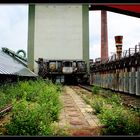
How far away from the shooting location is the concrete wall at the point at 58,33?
36.8 m

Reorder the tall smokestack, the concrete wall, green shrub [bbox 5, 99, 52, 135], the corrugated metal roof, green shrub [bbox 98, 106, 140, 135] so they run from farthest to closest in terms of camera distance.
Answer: the tall smokestack < the concrete wall < the corrugated metal roof < green shrub [bbox 98, 106, 140, 135] < green shrub [bbox 5, 99, 52, 135]

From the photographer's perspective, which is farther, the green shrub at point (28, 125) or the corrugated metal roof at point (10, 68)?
the corrugated metal roof at point (10, 68)

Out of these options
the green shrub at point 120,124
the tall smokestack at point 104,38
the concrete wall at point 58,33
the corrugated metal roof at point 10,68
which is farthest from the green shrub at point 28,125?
the tall smokestack at point 104,38

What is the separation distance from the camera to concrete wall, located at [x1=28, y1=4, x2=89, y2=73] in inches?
1451

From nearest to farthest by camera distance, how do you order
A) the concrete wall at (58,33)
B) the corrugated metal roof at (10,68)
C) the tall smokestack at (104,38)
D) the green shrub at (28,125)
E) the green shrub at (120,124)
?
the green shrub at (28,125) → the green shrub at (120,124) → the corrugated metal roof at (10,68) → the concrete wall at (58,33) → the tall smokestack at (104,38)

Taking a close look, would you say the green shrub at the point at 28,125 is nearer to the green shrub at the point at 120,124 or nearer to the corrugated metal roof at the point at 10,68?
the green shrub at the point at 120,124

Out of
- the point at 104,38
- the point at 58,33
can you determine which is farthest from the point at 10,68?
the point at 104,38

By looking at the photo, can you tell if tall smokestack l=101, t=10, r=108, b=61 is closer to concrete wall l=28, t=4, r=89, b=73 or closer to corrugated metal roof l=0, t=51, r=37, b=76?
concrete wall l=28, t=4, r=89, b=73

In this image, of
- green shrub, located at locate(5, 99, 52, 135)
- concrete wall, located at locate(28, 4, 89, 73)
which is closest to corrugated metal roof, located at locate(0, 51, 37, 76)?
green shrub, located at locate(5, 99, 52, 135)

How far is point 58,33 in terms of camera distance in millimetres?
37750

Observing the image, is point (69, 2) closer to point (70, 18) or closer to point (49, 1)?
point (49, 1)

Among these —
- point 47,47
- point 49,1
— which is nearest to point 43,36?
point 47,47

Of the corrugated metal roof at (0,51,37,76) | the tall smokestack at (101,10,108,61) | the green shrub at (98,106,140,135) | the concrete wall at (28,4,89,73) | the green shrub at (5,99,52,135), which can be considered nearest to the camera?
the green shrub at (5,99,52,135)

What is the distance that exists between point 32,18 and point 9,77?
72.3 feet
